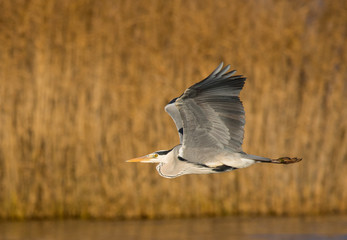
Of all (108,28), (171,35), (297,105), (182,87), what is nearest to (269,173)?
(297,105)

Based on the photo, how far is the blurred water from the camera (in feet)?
19.1

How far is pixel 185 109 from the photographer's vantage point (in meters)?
3.65

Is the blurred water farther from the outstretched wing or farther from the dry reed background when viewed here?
the outstretched wing

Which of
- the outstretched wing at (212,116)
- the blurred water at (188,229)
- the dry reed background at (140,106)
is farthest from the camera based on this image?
the dry reed background at (140,106)

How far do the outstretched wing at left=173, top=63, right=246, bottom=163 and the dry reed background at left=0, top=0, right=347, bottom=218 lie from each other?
2.48 metres

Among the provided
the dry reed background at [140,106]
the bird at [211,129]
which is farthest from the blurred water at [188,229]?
the bird at [211,129]

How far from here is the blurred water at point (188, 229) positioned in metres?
5.82

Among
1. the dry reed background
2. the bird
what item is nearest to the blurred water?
the dry reed background

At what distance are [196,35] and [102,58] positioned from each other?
2.90ft

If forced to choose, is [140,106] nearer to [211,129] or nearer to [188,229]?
[188,229]

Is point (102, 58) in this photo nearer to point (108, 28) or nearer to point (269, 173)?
point (108, 28)

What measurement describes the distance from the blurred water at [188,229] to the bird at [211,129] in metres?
2.04

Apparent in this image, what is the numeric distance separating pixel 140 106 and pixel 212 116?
2668 mm

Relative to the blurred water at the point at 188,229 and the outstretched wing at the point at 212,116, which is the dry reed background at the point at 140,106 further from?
the outstretched wing at the point at 212,116
